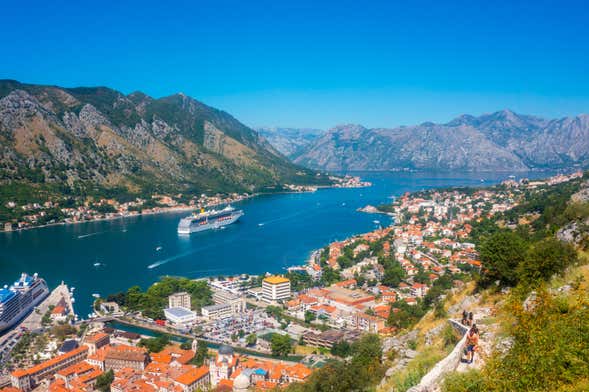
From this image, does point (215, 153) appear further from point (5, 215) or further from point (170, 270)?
point (170, 270)

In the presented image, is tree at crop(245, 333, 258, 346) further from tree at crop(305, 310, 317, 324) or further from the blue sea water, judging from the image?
the blue sea water

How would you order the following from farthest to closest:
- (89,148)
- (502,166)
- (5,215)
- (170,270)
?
(502,166), (89,148), (5,215), (170,270)

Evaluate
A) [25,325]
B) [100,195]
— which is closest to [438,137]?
[100,195]

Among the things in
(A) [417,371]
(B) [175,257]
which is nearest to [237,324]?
(B) [175,257]

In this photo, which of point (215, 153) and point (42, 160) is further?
point (215, 153)

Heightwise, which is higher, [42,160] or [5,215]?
[42,160]

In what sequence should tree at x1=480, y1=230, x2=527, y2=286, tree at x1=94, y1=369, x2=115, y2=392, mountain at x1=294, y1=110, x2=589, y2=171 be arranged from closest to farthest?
tree at x1=480, y1=230, x2=527, y2=286 → tree at x1=94, y1=369, x2=115, y2=392 → mountain at x1=294, y1=110, x2=589, y2=171

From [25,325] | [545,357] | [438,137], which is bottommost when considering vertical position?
[25,325]

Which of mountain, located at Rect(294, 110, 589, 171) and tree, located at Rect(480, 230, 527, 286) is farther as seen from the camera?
mountain, located at Rect(294, 110, 589, 171)

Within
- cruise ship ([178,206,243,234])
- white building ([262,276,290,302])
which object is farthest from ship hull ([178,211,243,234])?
white building ([262,276,290,302])
